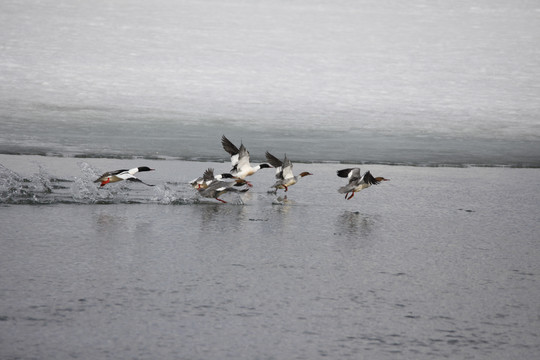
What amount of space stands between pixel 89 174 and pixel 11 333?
14.6 feet

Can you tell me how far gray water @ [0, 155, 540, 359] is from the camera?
10.4 ft

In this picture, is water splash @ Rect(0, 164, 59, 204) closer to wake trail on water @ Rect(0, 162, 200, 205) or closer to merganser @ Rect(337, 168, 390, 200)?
wake trail on water @ Rect(0, 162, 200, 205)

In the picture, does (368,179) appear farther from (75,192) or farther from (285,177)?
(75,192)

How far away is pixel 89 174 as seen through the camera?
7480mm

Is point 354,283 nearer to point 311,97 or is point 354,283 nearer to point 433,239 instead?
Result: point 433,239

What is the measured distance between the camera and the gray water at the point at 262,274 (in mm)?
3176

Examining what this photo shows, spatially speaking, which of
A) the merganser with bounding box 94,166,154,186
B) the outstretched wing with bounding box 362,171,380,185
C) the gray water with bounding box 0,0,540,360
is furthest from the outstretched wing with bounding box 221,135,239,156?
the outstretched wing with bounding box 362,171,380,185

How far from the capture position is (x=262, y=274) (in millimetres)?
4234

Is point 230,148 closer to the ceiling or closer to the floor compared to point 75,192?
closer to the ceiling

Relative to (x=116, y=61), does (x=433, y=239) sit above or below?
below

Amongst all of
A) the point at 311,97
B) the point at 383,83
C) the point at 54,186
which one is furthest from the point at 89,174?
the point at 383,83

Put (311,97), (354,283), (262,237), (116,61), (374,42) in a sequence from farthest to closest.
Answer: (374,42), (116,61), (311,97), (262,237), (354,283)

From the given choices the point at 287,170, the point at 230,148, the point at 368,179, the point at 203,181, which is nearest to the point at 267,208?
the point at 203,181

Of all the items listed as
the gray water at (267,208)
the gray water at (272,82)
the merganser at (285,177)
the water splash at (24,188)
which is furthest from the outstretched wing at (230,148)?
the water splash at (24,188)
